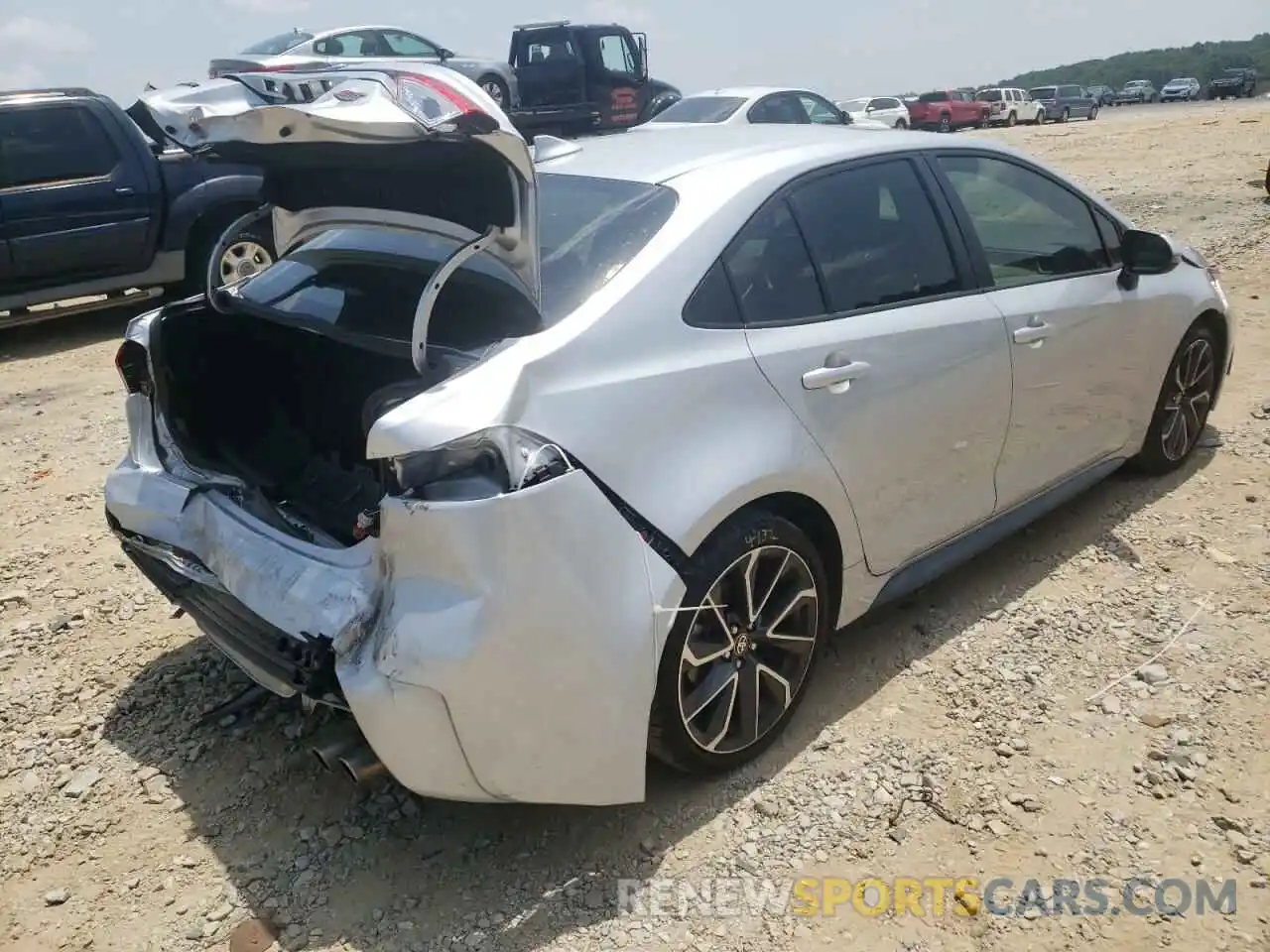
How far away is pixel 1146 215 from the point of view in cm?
1092

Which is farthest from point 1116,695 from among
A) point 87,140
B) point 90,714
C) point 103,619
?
point 87,140

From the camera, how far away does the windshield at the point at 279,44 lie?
1573cm

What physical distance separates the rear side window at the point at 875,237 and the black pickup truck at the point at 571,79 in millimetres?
15595

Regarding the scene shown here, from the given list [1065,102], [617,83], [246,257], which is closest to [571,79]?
[617,83]

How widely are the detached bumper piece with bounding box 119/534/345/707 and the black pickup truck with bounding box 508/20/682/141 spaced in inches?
634

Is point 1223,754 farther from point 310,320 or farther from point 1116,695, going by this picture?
point 310,320

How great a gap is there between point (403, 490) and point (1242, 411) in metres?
4.81

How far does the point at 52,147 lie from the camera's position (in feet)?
26.7

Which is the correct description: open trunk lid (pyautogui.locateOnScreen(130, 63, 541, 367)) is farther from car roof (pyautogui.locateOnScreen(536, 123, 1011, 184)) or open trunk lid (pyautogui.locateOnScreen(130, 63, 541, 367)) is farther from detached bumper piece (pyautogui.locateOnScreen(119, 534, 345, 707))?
detached bumper piece (pyautogui.locateOnScreen(119, 534, 345, 707))

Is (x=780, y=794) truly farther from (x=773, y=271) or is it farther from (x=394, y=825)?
(x=773, y=271)

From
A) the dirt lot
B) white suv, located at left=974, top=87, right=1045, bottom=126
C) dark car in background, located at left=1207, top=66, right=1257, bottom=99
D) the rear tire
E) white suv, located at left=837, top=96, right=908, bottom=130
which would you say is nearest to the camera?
the dirt lot

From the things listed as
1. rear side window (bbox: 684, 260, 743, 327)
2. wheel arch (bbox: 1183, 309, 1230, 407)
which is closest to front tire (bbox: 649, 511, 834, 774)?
rear side window (bbox: 684, 260, 743, 327)

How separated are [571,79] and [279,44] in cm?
481

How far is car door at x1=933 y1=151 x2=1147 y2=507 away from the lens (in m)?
3.56
